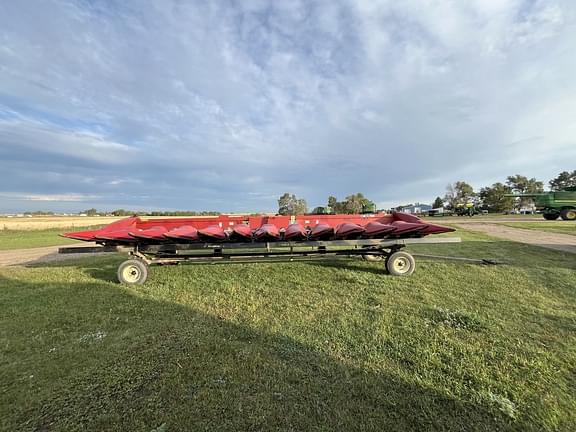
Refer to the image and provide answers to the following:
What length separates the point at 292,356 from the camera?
2721mm

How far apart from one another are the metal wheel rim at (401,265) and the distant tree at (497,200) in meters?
60.0

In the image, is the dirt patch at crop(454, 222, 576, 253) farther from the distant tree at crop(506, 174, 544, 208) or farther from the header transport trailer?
the distant tree at crop(506, 174, 544, 208)

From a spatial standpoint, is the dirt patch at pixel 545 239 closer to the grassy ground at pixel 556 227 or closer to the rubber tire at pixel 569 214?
the grassy ground at pixel 556 227

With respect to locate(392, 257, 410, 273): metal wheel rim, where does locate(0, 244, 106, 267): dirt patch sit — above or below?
below

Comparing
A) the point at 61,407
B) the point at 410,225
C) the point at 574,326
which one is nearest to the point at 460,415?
the point at 574,326

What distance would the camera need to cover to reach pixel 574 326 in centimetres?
337

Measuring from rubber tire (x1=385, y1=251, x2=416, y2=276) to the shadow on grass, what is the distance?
11.1ft

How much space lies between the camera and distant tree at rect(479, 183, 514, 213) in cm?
5241

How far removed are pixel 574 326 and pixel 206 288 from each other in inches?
213

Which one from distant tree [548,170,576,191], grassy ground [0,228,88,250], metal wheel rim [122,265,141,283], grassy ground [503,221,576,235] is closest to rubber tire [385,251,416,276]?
metal wheel rim [122,265,141,283]

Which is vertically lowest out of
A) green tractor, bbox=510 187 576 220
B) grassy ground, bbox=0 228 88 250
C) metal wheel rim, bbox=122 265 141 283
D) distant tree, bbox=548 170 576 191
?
grassy ground, bbox=0 228 88 250

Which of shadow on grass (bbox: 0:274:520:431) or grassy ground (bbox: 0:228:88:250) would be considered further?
grassy ground (bbox: 0:228:88:250)

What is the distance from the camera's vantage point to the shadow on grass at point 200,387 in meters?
1.92

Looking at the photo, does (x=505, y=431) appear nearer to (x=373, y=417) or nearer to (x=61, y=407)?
(x=373, y=417)
